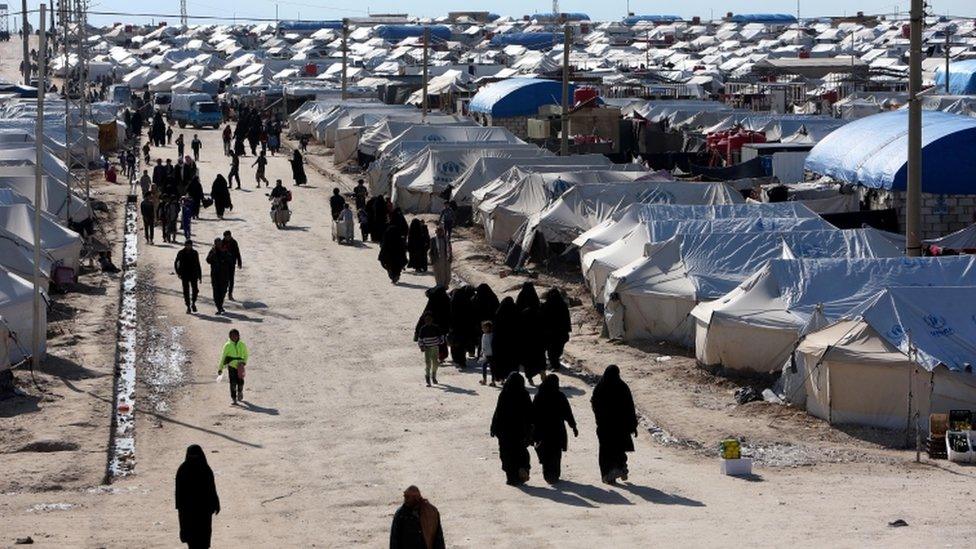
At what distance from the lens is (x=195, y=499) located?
11.7m

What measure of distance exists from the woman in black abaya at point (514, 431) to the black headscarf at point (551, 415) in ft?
0.34

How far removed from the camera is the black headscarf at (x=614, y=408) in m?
14.0

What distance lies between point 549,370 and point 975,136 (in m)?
10.9

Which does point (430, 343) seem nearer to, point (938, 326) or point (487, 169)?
point (938, 326)

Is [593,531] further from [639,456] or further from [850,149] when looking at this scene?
[850,149]

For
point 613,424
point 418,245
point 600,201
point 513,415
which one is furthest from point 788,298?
point 418,245

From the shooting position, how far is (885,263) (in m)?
19.1

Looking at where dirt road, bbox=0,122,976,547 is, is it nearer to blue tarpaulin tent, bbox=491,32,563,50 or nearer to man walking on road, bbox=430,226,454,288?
man walking on road, bbox=430,226,454,288

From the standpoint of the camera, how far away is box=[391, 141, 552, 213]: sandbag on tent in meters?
34.9

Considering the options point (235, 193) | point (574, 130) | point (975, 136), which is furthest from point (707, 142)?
point (975, 136)

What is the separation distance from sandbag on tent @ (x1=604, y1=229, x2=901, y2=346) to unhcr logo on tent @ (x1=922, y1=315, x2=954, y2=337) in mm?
4215

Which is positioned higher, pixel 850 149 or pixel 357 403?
pixel 850 149

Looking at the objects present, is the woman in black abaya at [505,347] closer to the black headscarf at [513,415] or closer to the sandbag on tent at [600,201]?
the black headscarf at [513,415]

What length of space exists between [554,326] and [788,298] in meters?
2.47
